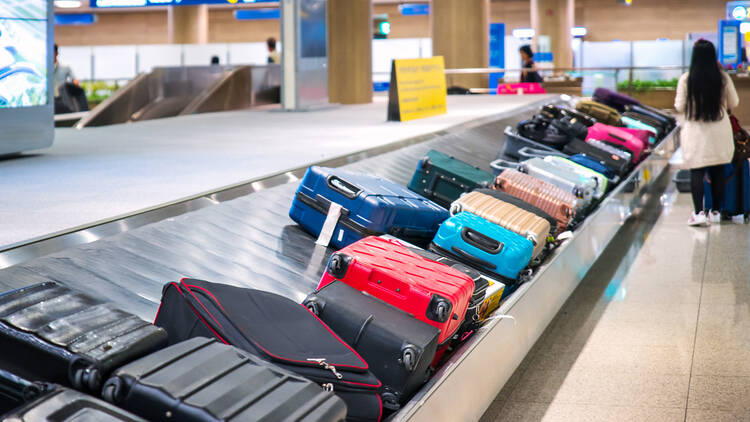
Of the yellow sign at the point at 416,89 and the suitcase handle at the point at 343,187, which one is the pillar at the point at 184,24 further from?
the suitcase handle at the point at 343,187

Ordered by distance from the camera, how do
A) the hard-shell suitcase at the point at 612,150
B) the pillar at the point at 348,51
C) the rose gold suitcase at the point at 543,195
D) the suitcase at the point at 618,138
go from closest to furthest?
the rose gold suitcase at the point at 543,195 < the hard-shell suitcase at the point at 612,150 < the suitcase at the point at 618,138 < the pillar at the point at 348,51

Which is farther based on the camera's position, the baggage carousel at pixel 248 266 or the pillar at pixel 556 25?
the pillar at pixel 556 25

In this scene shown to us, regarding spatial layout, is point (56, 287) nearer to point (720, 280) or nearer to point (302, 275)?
point (302, 275)

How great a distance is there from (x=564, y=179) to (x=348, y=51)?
966cm

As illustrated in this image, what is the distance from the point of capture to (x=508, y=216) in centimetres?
404

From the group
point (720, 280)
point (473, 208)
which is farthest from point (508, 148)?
point (473, 208)

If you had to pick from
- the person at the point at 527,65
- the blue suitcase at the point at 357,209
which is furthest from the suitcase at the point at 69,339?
the person at the point at 527,65

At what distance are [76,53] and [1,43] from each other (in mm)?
19067

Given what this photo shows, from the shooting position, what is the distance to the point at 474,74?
17422mm

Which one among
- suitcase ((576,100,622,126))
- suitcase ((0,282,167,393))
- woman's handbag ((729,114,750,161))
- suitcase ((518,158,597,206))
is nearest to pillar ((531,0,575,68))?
suitcase ((576,100,622,126))

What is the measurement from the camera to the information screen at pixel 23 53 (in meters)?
5.74

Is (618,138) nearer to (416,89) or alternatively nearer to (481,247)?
(416,89)

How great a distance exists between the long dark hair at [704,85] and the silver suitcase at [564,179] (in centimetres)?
140

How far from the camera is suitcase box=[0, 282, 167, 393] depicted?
1.77 m
